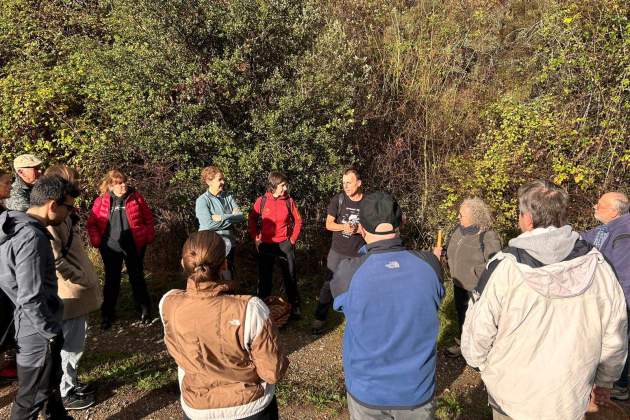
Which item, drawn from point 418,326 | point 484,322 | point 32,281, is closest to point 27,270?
point 32,281

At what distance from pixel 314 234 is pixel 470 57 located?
15.9 feet

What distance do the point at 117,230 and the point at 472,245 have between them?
388cm

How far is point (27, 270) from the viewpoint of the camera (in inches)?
108

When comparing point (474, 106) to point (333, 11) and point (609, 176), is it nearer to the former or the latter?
point (609, 176)

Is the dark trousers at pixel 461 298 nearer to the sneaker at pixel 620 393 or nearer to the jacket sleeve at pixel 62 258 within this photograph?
the sneaker at pixel 620 393

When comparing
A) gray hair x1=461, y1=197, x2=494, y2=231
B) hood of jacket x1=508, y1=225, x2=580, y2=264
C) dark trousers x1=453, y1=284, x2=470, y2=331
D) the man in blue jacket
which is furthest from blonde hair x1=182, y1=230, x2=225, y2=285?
dark trousers x1=453, y1=284, x2=470, y2=331

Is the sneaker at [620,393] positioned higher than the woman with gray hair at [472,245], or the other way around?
the woman with gray hair at [472,245]

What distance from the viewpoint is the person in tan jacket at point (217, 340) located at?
204 cm

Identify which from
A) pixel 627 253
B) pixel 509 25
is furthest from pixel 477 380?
pixel 509 25

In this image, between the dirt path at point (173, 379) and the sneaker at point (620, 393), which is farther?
the sneaker at point (620, 393)

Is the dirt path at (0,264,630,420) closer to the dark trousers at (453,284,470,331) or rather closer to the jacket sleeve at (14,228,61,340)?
the dark trousers at (453,284,470,331)

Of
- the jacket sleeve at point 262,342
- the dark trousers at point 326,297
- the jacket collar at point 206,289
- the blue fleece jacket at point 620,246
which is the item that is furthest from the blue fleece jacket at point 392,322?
the dark trousers at point 326,297

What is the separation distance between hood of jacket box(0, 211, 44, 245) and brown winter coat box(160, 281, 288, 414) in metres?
1.33

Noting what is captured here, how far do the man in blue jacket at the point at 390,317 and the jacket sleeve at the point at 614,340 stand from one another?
807 mm
